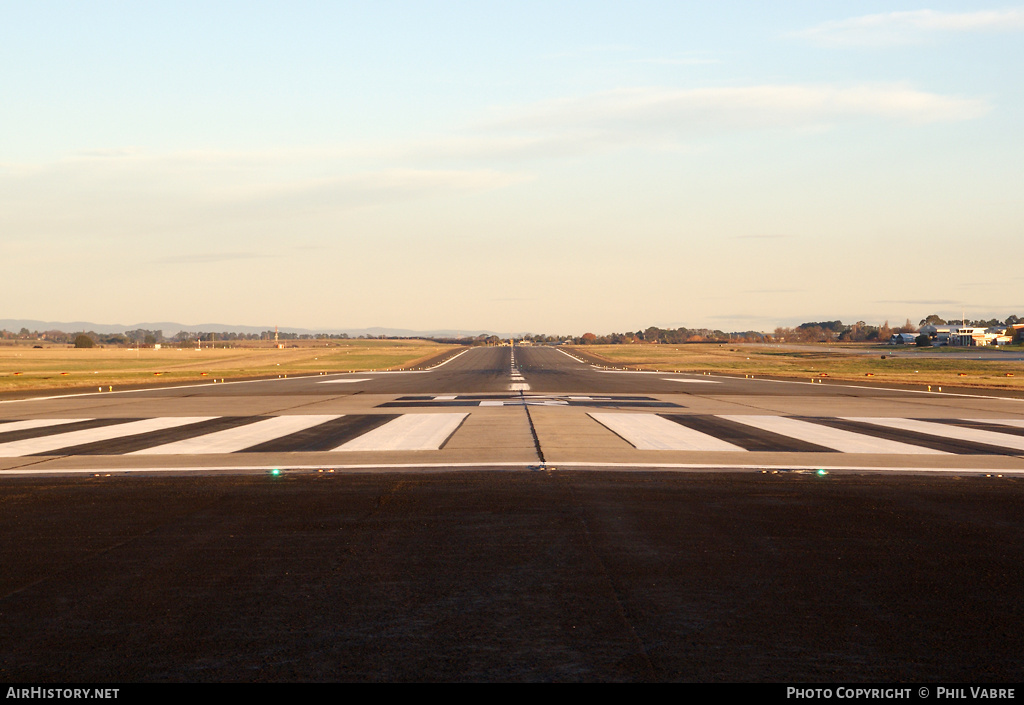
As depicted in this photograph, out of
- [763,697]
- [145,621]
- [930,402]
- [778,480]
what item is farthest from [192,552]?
[930,402]

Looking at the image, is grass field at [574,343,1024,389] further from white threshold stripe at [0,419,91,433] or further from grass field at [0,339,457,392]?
white threshold stripe at [0,419,91,433]

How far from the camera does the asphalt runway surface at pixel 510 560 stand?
4398 mm

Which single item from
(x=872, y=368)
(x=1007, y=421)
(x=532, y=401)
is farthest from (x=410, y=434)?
(x=872, y=368)

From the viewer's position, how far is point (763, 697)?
155 inches

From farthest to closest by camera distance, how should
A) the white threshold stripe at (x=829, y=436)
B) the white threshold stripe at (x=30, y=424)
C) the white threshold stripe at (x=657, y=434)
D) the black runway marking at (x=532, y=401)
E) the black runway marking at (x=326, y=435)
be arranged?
1. the black runway marking at (x=532, y=401)
2. the white threshold stripe at (x=30, y=424)
3. the white threshold stripe at (x=657, y=434)
4. the black runway marking at (x=326, y=435)
5. the white threshold stripe at (x=829, y=436)

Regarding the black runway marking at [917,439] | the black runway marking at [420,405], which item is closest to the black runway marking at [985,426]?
the black runway marking at [917,439]

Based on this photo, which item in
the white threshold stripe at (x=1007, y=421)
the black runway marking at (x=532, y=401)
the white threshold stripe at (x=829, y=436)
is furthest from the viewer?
the black runway marking at (x=532, y=401)

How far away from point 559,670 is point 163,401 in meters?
24.2

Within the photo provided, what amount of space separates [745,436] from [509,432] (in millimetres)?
4798

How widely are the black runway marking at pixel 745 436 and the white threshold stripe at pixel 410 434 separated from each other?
18.0 ft

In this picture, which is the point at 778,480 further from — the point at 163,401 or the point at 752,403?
the point at 163,401

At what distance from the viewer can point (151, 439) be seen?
1467 cm

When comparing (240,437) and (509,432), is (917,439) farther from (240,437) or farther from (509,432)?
(240,437)

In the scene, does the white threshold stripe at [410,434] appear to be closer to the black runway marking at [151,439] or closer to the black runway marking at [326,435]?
the black runway marking at [326,435]
